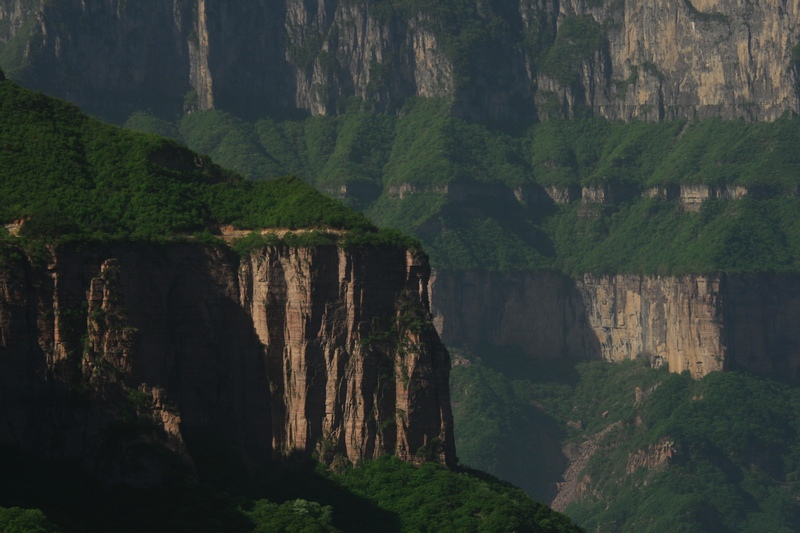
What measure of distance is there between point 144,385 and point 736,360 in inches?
4359

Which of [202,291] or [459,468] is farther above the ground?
[202,291]

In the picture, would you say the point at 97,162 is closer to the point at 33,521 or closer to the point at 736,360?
the point at 33,521

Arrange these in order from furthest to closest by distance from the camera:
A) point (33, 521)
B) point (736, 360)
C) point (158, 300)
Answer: point (736, 360) → point (158, 300) → point (33, 521)

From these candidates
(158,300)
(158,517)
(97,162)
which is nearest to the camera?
(158,517)

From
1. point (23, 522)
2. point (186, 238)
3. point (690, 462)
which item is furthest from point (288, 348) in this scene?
point (690, 462)

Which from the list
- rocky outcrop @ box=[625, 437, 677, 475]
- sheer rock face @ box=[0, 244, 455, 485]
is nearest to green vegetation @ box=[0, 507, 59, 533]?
sheer rock face @ box=[0, 244, 455, 485]

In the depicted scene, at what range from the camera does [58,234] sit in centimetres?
9456

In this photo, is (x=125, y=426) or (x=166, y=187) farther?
(x=166, y=187)

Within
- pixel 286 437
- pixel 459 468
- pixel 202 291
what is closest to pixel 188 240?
pixel 202 291

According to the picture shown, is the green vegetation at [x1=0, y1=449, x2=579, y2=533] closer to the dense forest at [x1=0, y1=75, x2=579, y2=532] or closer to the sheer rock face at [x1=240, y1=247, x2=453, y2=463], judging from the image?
the dense forest at [x1=0, y1=75, x2=579, y2=532]

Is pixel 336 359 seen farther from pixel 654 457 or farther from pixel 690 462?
pixel 654 457

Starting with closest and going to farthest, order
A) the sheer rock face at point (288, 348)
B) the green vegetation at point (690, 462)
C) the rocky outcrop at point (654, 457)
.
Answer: the sheer rock face at point (288, 348)
the green vegetation at point (690, 462)
the rocky outcrop at point (654, 457)

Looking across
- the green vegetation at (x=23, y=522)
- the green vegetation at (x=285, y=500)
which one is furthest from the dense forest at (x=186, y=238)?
the green vegetation at (x=23, y=522)

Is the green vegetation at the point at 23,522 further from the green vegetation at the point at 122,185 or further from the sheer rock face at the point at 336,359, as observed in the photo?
the sheer rock face at the point at 336,359
